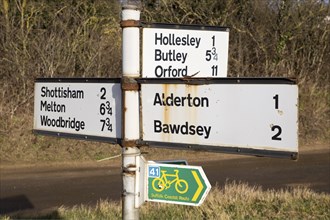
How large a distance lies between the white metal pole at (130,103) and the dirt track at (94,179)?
5582 mm

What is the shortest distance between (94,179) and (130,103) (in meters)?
8.56


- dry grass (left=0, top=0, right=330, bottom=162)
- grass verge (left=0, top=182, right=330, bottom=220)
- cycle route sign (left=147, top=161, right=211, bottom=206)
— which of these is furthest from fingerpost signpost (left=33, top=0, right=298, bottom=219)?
dry grass (left=0, top=0, right=330, bottom=162)

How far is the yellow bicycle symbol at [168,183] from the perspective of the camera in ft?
10.7

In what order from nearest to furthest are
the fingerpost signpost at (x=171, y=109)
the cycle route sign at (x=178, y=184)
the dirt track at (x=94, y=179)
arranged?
the fingerpost signpost at (x=171, y=109) → the cycle route sign at (x=178, y=184) → the dirt track at (x=94, y=179)

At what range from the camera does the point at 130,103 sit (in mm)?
3307

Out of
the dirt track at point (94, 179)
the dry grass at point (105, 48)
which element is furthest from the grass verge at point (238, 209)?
the dry grass at point (105, 48)

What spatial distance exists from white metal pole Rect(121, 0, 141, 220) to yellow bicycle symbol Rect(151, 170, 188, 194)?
0.36ft

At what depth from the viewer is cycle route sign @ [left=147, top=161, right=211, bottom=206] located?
10.6ft

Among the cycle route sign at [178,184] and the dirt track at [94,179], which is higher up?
the cycle route sign at [178,184]

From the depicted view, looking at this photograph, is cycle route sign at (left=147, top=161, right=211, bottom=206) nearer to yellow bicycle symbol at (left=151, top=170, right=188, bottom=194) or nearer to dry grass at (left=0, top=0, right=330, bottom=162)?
yellow bicycle symbol at (left=151, top=170, right=188, bottom=194)

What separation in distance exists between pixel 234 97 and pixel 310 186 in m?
8.30

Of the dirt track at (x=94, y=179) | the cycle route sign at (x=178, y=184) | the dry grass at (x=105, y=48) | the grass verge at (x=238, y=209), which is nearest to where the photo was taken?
the cycle route sign at (x=178, y=184)

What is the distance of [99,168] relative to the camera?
1291 cm

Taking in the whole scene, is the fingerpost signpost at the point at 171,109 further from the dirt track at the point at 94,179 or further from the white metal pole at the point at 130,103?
the dirt track at the point at 94,179
